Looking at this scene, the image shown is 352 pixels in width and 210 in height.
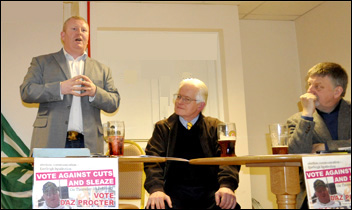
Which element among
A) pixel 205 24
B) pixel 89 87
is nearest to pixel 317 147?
pixel 89 87

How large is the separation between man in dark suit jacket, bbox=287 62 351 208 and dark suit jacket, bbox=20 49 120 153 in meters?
0.93

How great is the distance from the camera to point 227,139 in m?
1.67

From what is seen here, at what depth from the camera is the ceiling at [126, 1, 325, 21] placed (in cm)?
417

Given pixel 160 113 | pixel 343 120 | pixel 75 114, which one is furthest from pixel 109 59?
pixel 343 120

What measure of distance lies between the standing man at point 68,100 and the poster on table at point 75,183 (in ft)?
2.70

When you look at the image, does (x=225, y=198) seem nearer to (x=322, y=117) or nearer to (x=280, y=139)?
(x=280, y=139)

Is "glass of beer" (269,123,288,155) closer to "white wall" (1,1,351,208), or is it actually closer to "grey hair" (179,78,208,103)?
"grey hair" (179,78,208,103)

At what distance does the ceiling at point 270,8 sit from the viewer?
417 cm

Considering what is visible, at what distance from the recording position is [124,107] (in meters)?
4.02

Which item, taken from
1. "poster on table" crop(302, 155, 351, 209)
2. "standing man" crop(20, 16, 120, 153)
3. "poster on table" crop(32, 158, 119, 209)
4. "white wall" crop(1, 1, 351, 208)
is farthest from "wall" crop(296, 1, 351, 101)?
"poster on table" crop(32, 158, 119, 209)

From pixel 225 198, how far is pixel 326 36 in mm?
2821

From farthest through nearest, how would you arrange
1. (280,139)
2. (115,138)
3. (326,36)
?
(326,36) < (280,139) < (115,138)

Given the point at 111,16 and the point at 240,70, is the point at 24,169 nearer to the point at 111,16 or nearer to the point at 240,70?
the point at 111,16

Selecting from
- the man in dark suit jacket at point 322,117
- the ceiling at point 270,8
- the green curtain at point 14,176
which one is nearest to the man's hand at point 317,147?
the man in dark suit jacket at point 322,117
